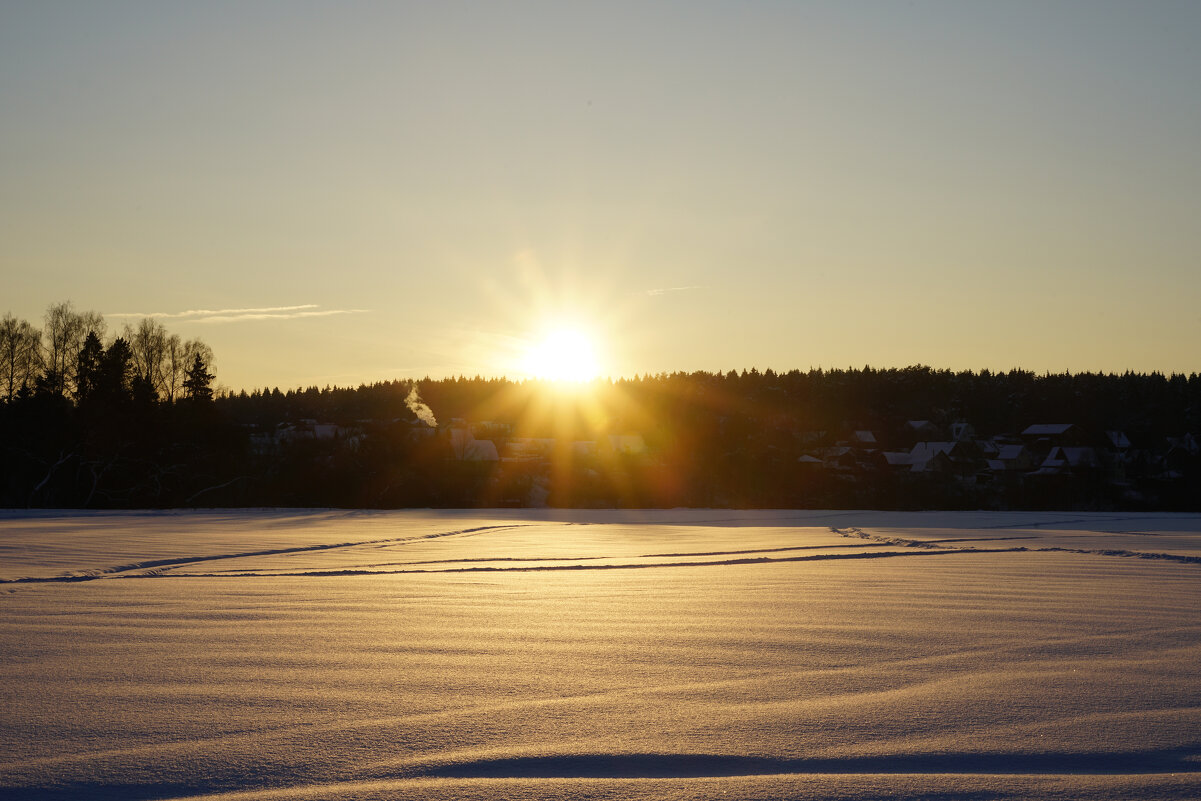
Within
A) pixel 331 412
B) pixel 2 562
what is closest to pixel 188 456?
pixel 331 412

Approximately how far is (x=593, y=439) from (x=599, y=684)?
6379 cm

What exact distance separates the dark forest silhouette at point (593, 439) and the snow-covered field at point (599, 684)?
31.8 m

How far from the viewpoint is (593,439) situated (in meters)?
67.9

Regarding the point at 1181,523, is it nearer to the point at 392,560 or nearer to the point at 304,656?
the point at 392,560

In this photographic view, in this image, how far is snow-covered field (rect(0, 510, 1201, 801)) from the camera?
114 inches

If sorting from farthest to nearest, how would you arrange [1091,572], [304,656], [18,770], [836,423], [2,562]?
[836,423] → [2,562] → [1091,572] → [304,656] → [18,770]

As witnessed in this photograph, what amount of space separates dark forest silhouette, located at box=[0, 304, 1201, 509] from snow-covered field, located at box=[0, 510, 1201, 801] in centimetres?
3182

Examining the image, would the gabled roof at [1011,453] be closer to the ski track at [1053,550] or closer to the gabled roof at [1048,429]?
the gabled roof at [1048,429]

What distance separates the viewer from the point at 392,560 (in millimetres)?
10984

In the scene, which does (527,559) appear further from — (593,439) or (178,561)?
(593,439)

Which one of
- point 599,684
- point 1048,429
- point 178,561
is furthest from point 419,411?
point 599,684

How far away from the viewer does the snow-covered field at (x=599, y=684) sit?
2887 mm


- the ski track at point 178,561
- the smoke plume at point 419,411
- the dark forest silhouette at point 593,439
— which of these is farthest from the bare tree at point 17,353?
the ski track at point 178,561

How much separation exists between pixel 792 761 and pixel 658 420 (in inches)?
Result: 2607
